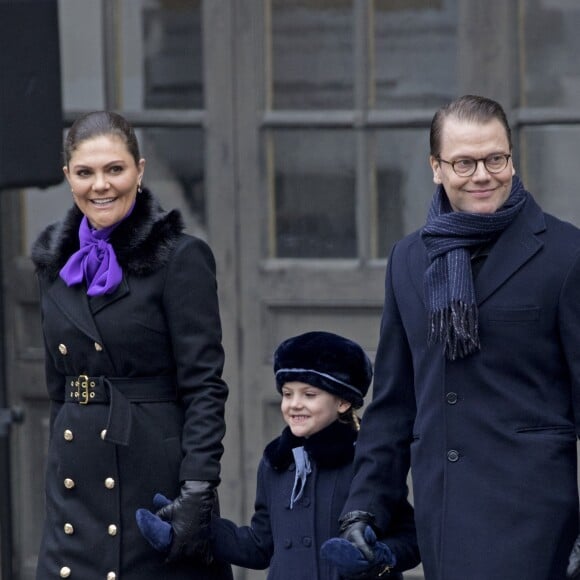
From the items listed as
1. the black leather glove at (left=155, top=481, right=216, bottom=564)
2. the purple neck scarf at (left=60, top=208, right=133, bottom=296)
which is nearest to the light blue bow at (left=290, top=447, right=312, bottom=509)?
the black leather glove at (left=155, top=481, right=216, bottom=564)

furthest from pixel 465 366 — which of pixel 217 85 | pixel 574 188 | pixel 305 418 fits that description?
pixel 217 85

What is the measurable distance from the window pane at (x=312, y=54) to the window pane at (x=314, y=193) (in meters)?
0.14

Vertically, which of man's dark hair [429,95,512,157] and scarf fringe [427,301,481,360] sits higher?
man's dark hair [429,95,512,157]

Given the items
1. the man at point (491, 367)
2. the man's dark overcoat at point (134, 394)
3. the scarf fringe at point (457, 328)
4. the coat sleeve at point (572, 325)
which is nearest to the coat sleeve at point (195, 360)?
the man's dark overcoat at point (134, 394)

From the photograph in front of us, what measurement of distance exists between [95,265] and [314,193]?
8.26 ft

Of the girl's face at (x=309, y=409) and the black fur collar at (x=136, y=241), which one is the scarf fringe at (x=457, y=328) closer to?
the girl's face at (x=309, y=409)

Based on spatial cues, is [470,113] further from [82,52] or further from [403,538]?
[82,52]

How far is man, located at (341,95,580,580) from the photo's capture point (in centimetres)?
400

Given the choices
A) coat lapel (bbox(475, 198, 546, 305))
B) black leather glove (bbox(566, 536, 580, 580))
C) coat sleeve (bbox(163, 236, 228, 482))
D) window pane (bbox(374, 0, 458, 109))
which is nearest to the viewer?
black leather glove (bbox(566, 536, 580, 580))

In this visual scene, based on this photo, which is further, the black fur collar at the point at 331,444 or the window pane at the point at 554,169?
the window pane at the point at 554,169

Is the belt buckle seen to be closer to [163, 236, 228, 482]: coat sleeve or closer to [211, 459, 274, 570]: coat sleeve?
[163, 236, 228, 482]: coat sleeve

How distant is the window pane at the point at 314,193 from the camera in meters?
7.01

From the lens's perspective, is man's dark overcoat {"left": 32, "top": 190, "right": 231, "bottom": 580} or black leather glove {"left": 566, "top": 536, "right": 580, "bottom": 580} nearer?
black leather glove {"left": 566, "top": 536, "right": 580, "bottom": 580}

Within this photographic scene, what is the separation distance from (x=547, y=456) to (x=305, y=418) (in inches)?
35.1
